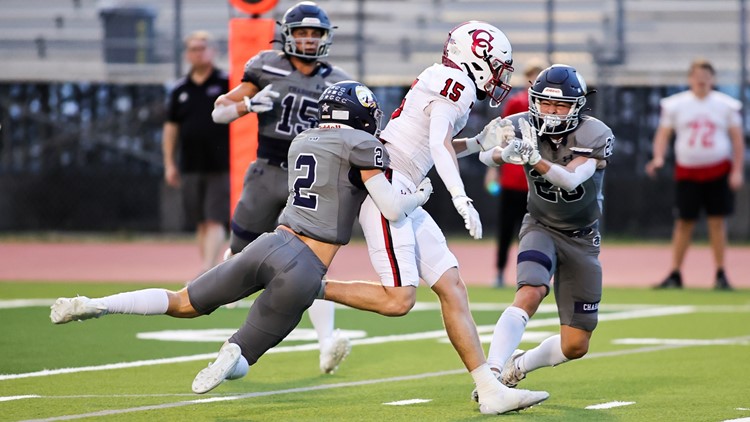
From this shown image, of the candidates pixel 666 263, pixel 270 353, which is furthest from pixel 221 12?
pixel 270 353

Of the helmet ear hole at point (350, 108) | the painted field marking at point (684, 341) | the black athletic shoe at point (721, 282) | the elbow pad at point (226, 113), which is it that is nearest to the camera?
the helmet ear hole at point (350, 108)

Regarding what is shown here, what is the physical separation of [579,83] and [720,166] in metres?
6.69

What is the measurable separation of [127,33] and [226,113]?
12383 mm

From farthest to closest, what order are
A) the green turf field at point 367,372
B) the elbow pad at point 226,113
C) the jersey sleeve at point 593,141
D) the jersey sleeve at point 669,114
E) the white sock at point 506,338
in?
the jersey sleeve at point 669,114, the elbow pad at point 226,113, the jersey sleeve at point 593,141, the white sock at point 506,338, the green turf field at point 367,372

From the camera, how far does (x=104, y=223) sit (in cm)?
1900

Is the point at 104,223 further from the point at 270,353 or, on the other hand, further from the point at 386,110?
the point at 270,353

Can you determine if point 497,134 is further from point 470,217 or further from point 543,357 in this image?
point 543,357

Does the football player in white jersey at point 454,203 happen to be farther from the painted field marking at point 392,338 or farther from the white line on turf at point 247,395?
the painted field marking at point 392,338

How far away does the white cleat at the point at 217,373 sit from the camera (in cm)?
611

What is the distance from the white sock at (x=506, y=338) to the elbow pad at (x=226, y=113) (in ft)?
7.53

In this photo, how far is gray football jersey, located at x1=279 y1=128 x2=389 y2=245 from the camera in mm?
6391

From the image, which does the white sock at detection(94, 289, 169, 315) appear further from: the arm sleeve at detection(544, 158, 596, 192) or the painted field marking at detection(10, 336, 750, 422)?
the arm sleeve at detection(544, 158, 596, 192)

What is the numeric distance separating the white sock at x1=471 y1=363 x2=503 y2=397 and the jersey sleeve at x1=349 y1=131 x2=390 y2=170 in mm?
1044

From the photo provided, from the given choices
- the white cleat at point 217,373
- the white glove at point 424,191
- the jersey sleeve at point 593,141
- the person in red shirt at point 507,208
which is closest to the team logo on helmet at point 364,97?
the white glove at point 424,191
